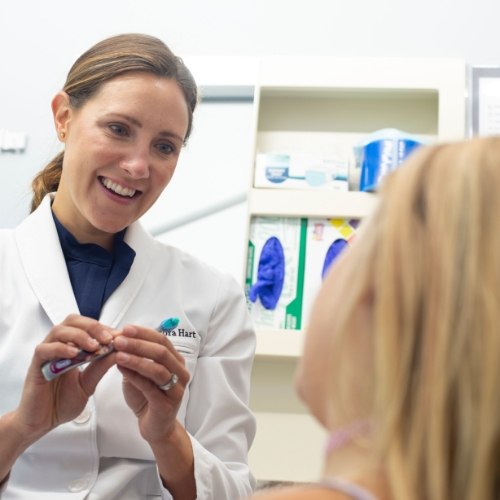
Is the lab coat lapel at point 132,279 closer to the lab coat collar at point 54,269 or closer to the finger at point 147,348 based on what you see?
the lab coat collar at point 54,269

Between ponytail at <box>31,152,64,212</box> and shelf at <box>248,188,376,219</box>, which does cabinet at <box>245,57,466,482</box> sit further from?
ponytail at <box>31,152,64,212</box>

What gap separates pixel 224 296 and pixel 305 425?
745mm

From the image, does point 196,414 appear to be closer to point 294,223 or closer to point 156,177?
point 156,177

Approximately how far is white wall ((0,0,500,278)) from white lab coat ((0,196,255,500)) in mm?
753

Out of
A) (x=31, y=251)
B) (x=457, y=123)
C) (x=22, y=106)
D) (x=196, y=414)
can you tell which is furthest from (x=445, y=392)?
(x=22, y=106)

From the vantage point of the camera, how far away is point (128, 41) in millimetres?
1619

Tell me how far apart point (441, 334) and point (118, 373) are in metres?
0.90

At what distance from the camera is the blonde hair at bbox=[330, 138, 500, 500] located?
658 mm

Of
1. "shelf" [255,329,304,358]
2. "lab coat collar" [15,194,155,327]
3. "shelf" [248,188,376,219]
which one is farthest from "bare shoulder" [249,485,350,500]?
"shelf" [248,188,376,219]

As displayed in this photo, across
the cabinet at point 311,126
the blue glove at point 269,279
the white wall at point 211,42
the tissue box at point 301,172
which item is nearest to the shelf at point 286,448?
the cabinet at point 311,126

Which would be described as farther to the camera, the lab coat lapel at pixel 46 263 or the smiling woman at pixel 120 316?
the lab coat lapel at pixel 46 263

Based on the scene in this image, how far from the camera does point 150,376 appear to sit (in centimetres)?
125

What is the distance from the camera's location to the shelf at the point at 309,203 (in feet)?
7.38

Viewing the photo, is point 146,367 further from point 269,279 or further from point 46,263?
point 269,279
